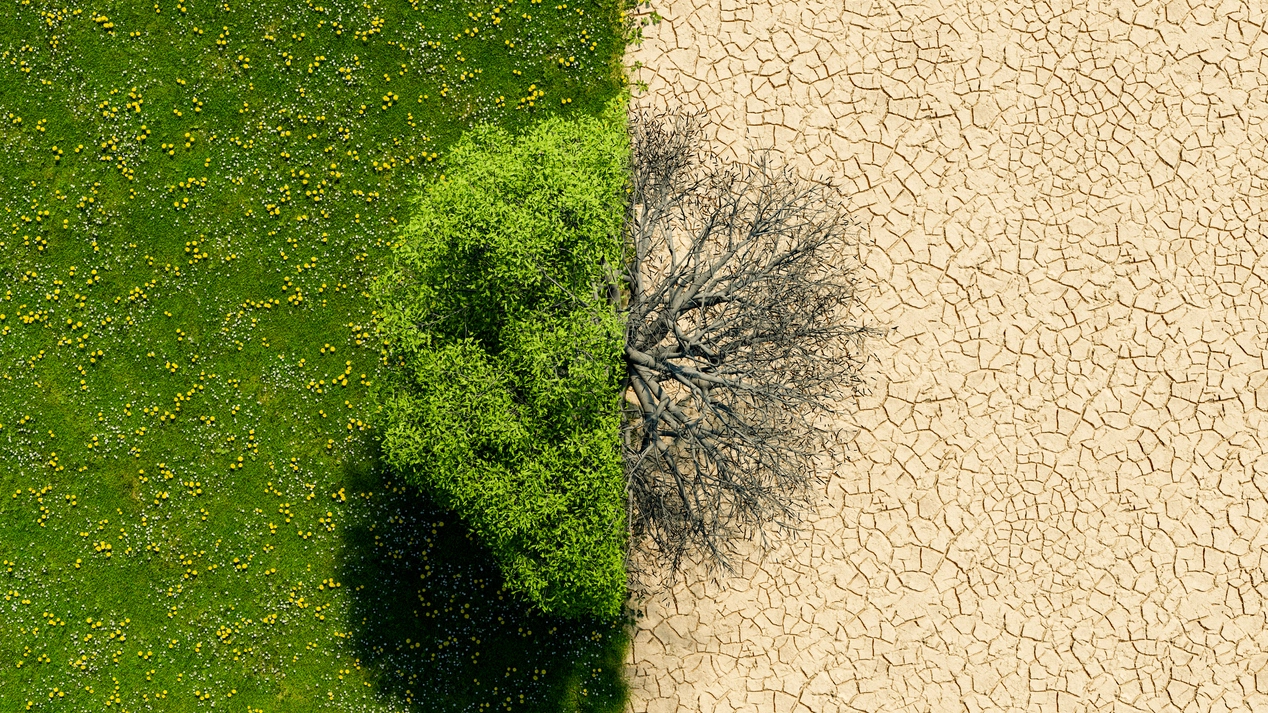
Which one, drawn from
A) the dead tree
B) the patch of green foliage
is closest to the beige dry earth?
the dead tree

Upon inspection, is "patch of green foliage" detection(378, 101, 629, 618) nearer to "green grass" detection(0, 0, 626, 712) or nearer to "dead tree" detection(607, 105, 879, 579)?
"dead tree" detection(607, 105, 879, 579)

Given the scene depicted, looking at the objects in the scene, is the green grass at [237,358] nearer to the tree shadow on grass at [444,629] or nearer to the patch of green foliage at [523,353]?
the tree shadow on grass at [444,629]

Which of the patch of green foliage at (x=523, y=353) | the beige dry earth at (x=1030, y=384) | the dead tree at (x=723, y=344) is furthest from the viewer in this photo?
the beige dry earth at (x=1030, y=384)

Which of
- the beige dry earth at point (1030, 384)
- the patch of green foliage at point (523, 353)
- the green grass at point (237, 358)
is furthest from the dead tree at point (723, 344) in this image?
the green grass at point (237, 358)

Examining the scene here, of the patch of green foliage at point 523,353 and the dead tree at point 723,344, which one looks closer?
the patch of green foliage at point 523,353

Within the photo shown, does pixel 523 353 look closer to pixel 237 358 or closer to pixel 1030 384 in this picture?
pixel 237 358

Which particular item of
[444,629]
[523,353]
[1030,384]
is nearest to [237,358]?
[444,629]
